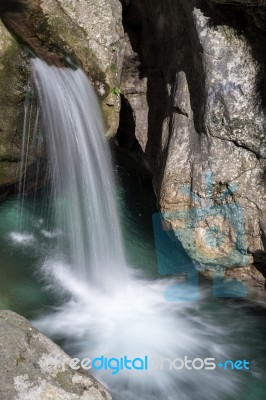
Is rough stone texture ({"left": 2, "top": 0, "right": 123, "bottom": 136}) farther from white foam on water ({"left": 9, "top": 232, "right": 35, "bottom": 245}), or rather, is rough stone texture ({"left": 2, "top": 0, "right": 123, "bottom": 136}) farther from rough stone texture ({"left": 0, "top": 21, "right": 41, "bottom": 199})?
white foam on water ({"left": 9, "top": 232, "right": 35, "bottom": 245})

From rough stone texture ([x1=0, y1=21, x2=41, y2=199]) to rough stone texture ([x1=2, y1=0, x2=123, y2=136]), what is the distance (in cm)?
32

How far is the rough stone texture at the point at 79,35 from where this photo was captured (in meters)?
5.12

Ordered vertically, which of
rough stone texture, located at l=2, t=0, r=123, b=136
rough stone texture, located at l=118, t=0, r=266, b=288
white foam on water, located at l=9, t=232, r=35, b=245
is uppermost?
rough stone texture, located at l=2, t=0, r=123, b=136

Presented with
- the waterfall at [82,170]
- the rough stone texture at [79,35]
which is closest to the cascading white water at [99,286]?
the waterfall at [82,170]

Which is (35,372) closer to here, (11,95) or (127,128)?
(11,95)

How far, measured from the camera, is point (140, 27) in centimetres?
634

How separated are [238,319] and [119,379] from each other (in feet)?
5.03

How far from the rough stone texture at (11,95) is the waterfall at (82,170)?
0.17m

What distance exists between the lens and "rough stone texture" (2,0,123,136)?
5121 mm

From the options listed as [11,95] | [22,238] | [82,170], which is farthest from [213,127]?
[22,238]

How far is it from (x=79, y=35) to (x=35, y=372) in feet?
12.7

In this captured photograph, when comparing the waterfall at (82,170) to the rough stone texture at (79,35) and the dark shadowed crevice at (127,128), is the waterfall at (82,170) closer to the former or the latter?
the rough stone texture at (79,35)

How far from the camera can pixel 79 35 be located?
5242 mm

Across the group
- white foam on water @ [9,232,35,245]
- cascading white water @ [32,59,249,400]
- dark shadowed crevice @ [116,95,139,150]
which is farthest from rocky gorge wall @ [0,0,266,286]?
white foam on water @ [9,232,35,245]
